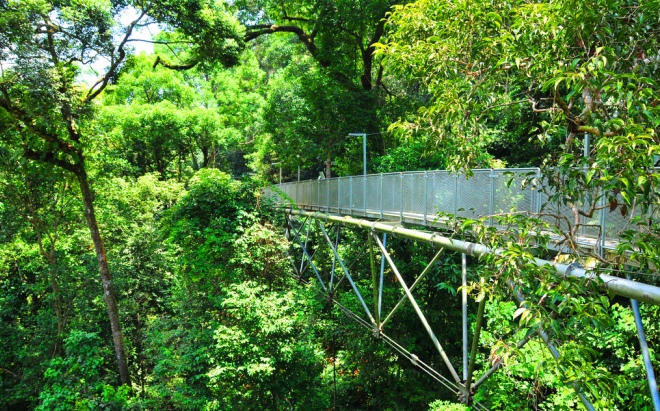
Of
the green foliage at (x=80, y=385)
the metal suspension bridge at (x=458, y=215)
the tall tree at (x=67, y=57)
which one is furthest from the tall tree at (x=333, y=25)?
the green foliage at (x=80, y=385)

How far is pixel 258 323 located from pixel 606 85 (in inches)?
356

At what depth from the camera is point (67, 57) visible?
485 inches

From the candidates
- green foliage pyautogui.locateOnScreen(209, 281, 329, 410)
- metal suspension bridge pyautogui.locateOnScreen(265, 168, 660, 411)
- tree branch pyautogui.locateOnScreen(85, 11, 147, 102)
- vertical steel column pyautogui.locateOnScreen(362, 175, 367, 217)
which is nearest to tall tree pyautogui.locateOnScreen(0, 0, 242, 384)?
tree branch pyautogui.locateOnScreen(85, 11, 147, 102)

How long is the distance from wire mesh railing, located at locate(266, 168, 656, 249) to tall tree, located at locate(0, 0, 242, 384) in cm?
659

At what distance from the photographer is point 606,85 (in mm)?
3316

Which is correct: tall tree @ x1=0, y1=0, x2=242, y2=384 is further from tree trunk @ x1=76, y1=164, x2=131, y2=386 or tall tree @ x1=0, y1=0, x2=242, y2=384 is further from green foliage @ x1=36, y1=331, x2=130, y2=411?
green foliage @ x1=36, y1=331, x2=130, y2=411

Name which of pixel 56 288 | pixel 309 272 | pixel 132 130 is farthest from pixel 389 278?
pixel 132 130

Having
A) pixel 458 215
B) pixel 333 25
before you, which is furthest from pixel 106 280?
pixel 333 25

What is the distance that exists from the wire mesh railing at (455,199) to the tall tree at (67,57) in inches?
259

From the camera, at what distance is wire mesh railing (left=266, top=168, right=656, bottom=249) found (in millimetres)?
4789

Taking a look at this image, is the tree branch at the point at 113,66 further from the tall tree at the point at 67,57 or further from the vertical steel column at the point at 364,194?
the vertical steel column at the point at 364,194

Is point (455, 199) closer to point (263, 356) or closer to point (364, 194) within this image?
point (364, 194)

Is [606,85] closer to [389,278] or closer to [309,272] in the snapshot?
[389,278]

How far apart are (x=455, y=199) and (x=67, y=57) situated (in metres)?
10.9
